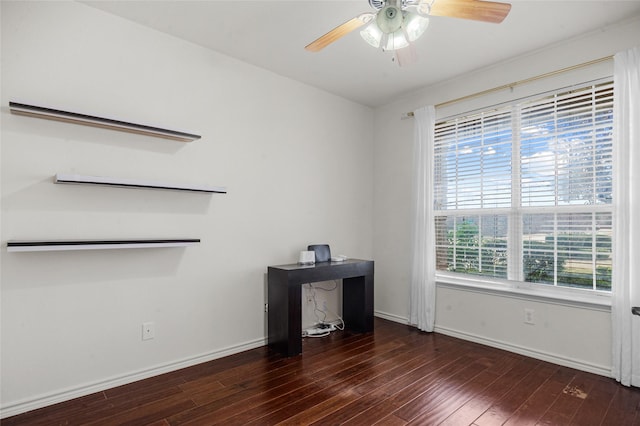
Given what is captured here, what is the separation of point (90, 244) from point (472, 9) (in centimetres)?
262

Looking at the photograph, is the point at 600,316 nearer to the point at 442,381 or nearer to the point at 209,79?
the point at 442,381

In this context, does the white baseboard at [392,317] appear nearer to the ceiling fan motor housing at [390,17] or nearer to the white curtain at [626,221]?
the white curtain at [626,221]

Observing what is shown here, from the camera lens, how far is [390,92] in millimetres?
4012

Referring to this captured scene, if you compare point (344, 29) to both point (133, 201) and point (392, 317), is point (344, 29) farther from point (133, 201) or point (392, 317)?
point (392, 317)

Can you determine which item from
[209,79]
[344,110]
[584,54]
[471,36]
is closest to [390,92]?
[344,110]

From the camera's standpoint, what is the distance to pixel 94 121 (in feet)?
7.47

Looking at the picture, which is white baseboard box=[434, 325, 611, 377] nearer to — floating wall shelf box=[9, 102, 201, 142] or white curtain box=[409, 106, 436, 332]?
white curtain box=[409, 106, 436, 332]

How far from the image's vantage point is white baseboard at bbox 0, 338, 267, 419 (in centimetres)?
212

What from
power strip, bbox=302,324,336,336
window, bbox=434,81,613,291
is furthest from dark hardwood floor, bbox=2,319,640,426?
window, bbox=434,81,613,291

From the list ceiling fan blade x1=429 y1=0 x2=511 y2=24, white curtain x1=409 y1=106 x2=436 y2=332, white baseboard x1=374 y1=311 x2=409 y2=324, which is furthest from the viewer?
white baseboard x1=374 y1=311 x2=409 y2=324

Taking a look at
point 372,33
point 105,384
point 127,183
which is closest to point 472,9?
point 372,33

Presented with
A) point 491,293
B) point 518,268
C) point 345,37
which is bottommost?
point 491,293

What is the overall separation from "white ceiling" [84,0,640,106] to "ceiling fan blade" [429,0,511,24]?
0.72 m

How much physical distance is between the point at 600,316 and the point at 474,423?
4.82ft
